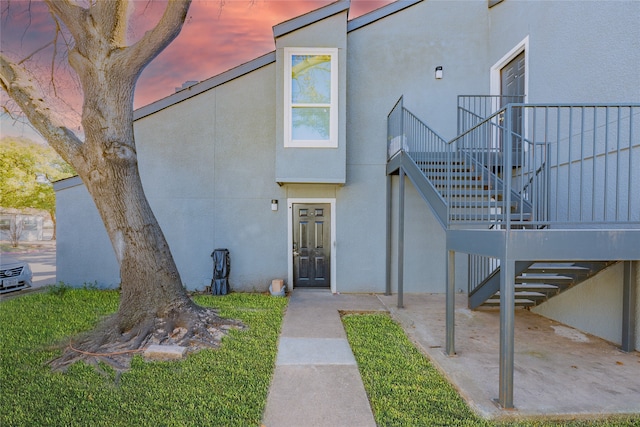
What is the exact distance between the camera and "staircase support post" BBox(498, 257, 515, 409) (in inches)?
110

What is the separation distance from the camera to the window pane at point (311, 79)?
21.3 feet

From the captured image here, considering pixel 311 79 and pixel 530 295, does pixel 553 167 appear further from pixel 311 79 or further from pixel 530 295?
pixel 311 79

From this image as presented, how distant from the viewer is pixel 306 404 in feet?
9.55

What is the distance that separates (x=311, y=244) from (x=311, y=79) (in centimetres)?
344

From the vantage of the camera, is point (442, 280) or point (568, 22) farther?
point (442, 280)

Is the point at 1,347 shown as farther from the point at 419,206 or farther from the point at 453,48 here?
the point at 453,48

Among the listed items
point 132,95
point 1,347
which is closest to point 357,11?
point 132,95

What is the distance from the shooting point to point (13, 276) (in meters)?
6.91

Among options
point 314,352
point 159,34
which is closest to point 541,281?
point 314,352

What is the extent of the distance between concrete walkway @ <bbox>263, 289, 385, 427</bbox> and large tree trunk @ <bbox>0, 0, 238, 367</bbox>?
1202 mm

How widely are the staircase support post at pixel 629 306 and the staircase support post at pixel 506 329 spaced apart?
2.41 metres

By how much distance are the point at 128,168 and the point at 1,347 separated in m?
2.66

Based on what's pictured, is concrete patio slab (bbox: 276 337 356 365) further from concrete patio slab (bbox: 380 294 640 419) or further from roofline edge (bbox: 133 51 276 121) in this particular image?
roofline edge (bbox: 133 51 276 121)

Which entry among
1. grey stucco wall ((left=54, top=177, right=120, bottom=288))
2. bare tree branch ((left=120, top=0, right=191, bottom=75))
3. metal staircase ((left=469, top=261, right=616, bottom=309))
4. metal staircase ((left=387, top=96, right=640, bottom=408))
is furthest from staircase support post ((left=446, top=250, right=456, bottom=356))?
grey stucco wall ((left=54, top=177, right=120, bottom=288))
